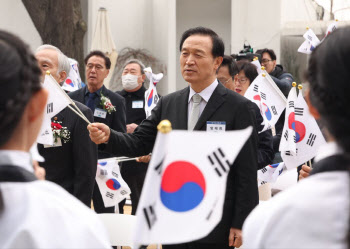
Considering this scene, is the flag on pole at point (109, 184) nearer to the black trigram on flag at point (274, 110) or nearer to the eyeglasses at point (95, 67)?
the eyeglasses at point (95, 67)

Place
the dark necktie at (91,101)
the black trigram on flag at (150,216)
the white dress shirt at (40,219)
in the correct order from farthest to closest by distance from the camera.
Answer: the dark necktie at (91,101), the black trigram on flag at (150,216), the white dress shirt at (40,219)

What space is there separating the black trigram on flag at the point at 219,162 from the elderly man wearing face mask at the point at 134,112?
16.2ft

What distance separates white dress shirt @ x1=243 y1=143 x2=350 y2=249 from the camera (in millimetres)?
1407

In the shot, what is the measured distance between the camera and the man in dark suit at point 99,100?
6195 mm

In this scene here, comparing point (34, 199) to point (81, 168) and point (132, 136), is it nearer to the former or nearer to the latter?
point (132, 136)

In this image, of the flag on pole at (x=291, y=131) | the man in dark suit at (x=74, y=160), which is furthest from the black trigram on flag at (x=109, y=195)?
the flag on pole at (x=291, y=131)

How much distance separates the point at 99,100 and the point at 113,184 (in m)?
1.07

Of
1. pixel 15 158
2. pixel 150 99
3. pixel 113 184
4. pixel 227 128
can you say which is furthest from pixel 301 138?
pixel 150 99

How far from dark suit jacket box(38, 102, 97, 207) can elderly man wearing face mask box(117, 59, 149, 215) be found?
2.75 m

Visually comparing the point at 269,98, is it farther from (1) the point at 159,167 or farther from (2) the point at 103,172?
(1) the point at 159,167

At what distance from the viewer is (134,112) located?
748 cm

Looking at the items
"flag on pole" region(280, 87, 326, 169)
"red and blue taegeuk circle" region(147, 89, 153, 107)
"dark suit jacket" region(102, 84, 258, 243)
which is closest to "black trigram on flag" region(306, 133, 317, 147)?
"flag on pole" region(280, 87, 326, 169)

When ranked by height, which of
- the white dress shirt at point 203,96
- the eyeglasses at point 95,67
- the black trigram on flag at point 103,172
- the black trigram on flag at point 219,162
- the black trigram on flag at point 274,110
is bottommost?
the black trigram on flag at point 103,172

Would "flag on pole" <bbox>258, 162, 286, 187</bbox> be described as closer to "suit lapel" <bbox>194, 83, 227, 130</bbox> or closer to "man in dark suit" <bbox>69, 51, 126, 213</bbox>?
"man in dark suit" <bbox>69, 51, 126, 213</bbox>
